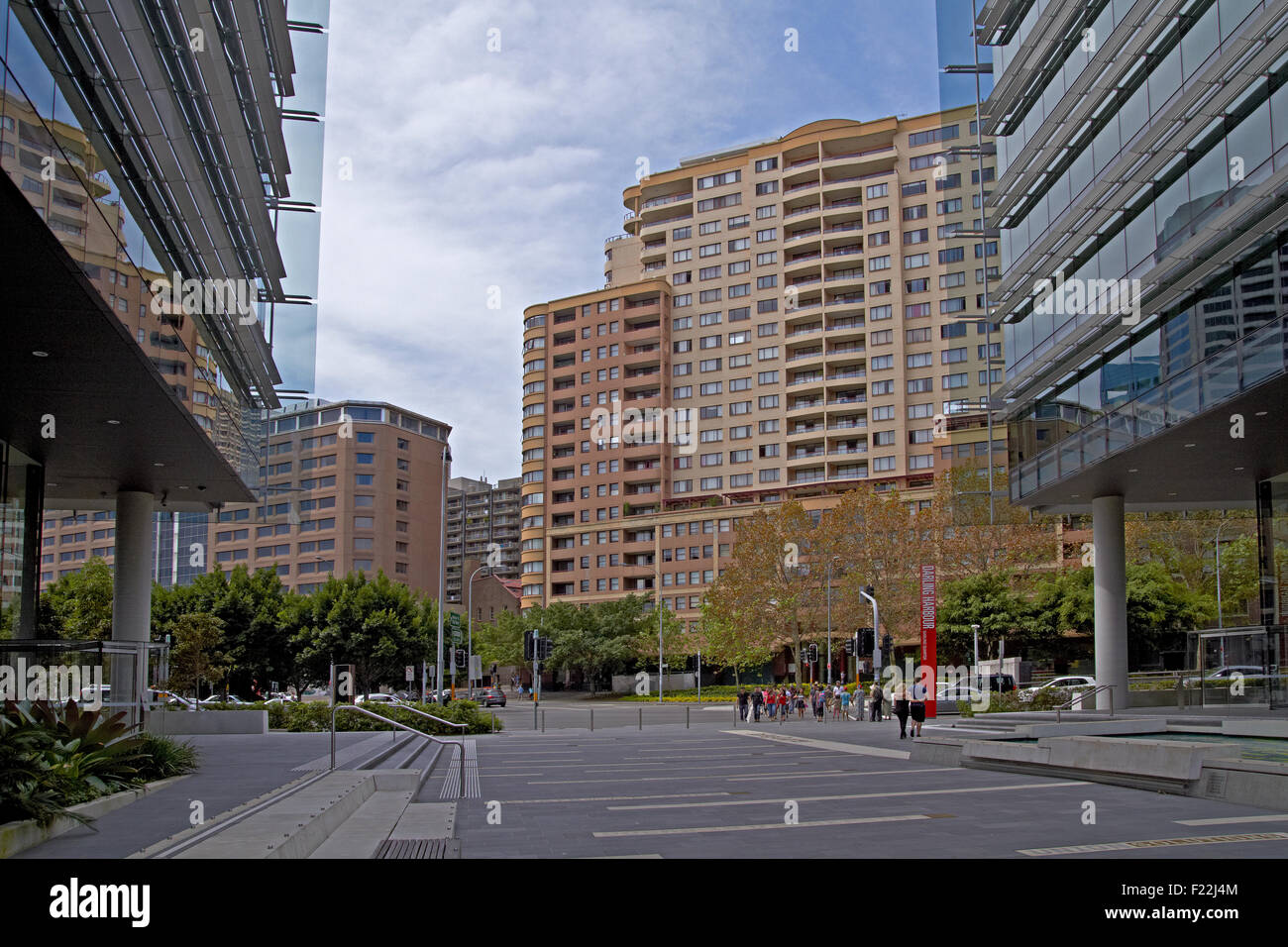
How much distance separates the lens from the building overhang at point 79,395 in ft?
40.7

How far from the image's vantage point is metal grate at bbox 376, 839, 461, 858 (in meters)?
9.85

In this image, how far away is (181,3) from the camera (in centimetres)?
1927

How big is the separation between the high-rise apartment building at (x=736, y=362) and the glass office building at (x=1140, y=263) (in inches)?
2191

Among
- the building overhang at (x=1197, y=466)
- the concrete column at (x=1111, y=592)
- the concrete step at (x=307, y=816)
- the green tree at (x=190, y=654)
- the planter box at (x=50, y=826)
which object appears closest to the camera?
the concrete step at (x=307, y=816)

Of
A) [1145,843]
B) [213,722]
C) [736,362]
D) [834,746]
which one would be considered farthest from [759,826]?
[736,362]

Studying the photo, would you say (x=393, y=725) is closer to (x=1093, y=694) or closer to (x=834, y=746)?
(x=834, y=746)

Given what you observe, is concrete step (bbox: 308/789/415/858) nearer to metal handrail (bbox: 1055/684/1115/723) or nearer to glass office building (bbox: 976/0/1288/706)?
glass office building (bbox: 976/0/1288/706)

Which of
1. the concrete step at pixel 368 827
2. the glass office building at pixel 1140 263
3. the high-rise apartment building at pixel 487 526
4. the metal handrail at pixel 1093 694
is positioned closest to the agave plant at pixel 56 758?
the concrete step at pixel 368 827

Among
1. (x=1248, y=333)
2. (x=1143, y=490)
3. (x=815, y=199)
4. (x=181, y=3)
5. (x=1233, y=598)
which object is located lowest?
(x=1233, y=598)

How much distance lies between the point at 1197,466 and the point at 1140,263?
17.3 feet

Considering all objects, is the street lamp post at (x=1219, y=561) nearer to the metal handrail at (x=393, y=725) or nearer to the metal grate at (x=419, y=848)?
the metal handrail at (x=393, y=725)
